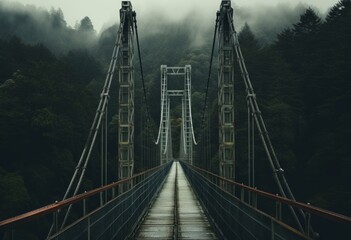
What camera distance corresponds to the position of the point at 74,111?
51062mm

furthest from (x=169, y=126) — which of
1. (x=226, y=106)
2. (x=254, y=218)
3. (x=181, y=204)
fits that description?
(x=254, y=218)

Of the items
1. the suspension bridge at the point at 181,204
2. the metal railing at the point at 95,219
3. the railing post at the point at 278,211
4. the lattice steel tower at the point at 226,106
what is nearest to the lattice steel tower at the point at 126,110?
the suspension bridge at the point at 181,204

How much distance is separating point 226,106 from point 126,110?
436cm

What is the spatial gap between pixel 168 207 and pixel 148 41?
476 ft

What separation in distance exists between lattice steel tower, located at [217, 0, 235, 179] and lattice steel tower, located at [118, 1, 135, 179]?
3850 mm

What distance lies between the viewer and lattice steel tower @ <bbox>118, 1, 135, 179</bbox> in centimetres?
1948

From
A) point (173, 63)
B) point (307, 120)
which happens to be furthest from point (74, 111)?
point (173, 63)

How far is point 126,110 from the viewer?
19.8 metres

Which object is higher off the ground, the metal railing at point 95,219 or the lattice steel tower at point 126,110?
the lattice steel tower at point 126,110

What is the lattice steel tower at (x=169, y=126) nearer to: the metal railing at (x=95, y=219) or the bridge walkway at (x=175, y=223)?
the bridge walkway at (x=175, y=223)

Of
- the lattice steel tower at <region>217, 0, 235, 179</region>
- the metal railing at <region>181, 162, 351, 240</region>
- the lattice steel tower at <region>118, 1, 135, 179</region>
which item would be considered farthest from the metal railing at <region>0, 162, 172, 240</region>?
the lattice steel tower at <region>118, 1, 135, 179</region>

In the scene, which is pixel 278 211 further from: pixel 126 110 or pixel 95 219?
pixel 126 110

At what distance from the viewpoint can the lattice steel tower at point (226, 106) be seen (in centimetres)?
1781

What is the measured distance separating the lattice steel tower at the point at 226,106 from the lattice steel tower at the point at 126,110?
3.85m
